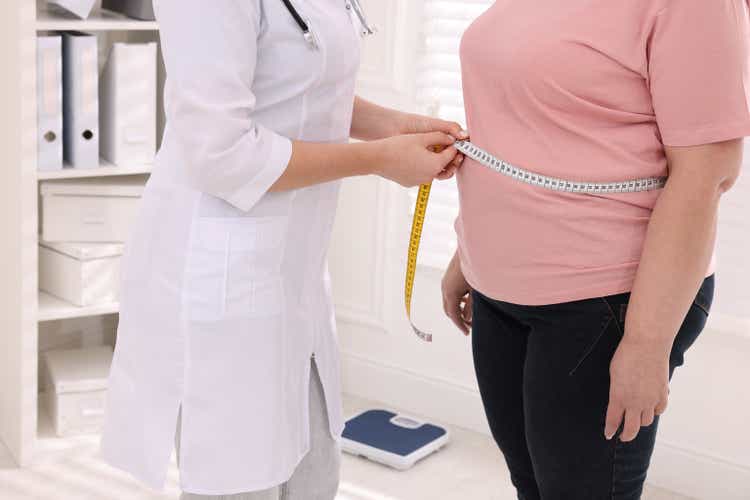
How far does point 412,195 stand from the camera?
307 centimetres

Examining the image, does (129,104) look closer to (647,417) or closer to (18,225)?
(18,225)

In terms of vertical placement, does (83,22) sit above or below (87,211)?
above

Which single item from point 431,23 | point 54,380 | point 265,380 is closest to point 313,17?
point 265,380

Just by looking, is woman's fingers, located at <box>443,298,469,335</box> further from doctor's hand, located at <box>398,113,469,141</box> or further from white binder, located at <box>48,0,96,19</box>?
white binder, located at <box>48,0,96,19</box>

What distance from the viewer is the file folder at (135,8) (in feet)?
9.07

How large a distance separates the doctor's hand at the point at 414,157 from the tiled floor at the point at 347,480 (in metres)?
1.31

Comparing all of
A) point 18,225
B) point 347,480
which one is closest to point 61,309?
point 18,225

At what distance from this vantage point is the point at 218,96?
1301 millimetres

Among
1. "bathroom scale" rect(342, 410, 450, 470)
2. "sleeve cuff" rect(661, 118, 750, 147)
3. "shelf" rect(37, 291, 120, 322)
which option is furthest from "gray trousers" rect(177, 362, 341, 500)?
"shelf" rect(37, 291, 120, 322)

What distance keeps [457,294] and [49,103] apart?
1.38 meters

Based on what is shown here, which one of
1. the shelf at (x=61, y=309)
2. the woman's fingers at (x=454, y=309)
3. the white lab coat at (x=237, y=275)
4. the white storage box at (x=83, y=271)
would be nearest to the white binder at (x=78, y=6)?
the white storage box at (x=83, y=271)

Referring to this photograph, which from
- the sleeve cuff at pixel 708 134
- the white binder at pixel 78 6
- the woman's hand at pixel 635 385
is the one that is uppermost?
the sleeve cuff at pixel 708 134

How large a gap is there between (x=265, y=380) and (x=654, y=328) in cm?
55

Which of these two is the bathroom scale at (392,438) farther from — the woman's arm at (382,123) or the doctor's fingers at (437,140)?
the doctor's fingers at (437,140)
